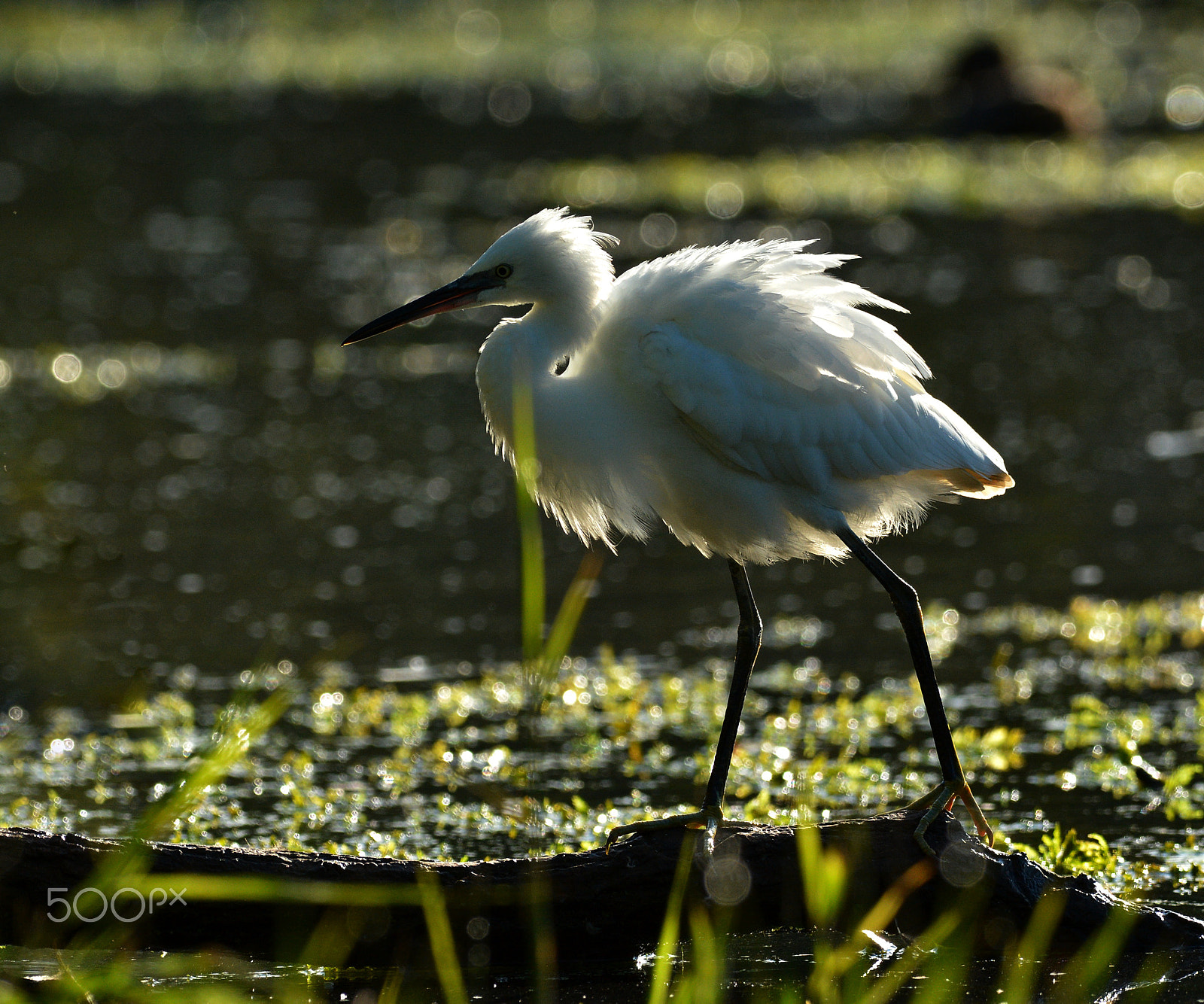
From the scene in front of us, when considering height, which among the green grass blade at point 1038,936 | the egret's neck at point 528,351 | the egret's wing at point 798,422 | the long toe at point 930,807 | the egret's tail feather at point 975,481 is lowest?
the green grass blade at point 1038,936

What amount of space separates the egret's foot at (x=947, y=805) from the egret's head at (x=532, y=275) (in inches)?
68.2

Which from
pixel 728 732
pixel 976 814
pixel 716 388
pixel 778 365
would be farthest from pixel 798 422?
pixel 976 814

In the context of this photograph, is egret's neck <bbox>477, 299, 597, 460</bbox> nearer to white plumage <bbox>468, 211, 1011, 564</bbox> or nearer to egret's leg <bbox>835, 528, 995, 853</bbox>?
white plumage <bbox>468, 211, 1011, 564</bbox>

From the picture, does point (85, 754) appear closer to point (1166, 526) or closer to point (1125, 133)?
point (1166, 526)

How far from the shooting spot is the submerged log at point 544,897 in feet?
13.3

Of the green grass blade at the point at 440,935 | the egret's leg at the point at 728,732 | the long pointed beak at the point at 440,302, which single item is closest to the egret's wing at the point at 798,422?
the egret's leg at the point at 728,732

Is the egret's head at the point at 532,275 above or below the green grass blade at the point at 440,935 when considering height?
above

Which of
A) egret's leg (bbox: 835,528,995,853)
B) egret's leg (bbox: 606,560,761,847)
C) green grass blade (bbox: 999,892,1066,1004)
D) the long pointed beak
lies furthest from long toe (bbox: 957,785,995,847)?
the long pointed beak

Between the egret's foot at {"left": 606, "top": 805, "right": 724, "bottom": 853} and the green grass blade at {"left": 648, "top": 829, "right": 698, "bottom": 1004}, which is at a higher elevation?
the green grass blade at {"left": 648, "top": 829, "right": 698, "bottom": 1004}

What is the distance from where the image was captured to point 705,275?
5102 mm

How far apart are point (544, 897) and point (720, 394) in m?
1.59

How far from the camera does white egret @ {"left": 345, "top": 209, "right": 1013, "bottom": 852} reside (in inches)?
198

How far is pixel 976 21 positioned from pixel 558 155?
61.6 feet

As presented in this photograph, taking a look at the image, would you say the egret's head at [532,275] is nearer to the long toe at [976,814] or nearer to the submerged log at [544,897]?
the submerged log at [544,897]
